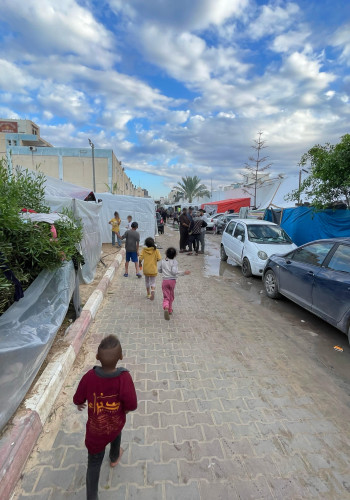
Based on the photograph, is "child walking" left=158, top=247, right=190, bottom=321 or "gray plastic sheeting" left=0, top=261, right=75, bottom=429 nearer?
"gray plastic sheeting" left=0, top=261, right=75, bottom=429

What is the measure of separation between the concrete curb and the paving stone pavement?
0.29ft

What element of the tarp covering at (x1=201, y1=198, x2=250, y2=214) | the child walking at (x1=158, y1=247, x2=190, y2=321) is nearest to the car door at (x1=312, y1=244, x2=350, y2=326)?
the child walking at (x1=158, y1=247, x2=190, y2=321)

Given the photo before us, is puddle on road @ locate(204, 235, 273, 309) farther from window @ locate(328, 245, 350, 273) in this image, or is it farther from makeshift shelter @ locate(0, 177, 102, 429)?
makeshift shelter @ locate(0, 177, 102, 429)

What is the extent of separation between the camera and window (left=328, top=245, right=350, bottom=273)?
13.6ft

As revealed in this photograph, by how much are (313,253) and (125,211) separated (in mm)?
10175

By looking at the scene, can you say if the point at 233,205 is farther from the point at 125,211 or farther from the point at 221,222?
the point at 125,211

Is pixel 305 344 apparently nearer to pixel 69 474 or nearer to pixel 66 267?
pixel 69 474

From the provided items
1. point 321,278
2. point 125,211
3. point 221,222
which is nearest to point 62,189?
point 125,211

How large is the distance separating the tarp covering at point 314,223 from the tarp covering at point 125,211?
6.46 meters

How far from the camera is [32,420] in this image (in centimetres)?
226

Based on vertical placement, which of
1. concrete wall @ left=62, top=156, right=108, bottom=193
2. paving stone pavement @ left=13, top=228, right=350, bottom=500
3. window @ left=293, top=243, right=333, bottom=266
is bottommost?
paving stone pavement @ left=13, top=228, right=350, bottom=500

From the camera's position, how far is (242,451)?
88.0 inches

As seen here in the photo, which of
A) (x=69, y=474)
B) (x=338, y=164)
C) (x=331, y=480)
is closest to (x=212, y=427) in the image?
(x=331, y=480)

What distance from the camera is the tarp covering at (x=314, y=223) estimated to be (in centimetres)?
904
